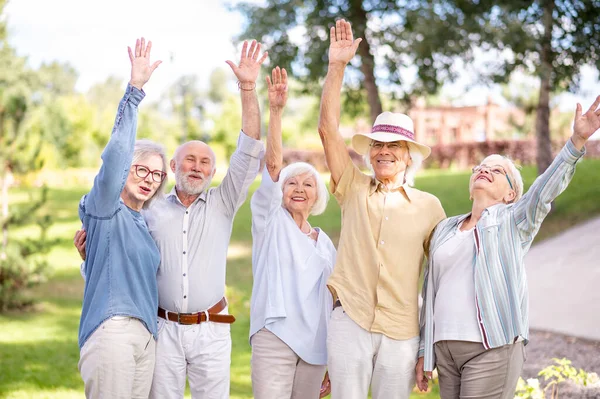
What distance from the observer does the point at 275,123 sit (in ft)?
13.0

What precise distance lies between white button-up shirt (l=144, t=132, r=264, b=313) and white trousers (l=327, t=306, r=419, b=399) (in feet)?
2.39

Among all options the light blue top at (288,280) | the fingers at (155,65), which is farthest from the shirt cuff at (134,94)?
the light blue top at (288,280)

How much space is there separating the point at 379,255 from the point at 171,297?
3.49 feet

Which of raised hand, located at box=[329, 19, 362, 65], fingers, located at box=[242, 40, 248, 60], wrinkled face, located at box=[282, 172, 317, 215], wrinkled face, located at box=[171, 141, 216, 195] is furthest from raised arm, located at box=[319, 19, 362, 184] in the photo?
wrinkled face, located at box=[171, 141, 216, 195]

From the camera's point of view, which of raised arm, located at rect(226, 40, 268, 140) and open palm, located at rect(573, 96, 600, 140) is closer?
open palm, located at rect(573, 96, 600, 140)

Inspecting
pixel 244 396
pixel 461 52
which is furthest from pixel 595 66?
pixel 244 396

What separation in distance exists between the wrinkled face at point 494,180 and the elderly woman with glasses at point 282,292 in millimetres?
933

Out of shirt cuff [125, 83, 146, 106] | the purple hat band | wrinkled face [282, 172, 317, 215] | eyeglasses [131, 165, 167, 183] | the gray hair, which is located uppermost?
shirt cuff [125, 83, 146, 106]

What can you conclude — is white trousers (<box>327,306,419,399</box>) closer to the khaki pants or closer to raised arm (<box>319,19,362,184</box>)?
the khaki pants

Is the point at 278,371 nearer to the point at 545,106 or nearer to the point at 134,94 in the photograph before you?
the point at 134,94

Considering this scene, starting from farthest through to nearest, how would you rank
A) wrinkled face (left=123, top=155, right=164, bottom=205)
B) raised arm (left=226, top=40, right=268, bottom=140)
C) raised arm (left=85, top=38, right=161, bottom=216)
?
1. raised arm (left=226, top=40, right=268, bottom=140)
2. wrinkled face (left=123, top=155, right=164, bottom=205)
3. raised arm (left=85, top=38, right=161, bottom=216)

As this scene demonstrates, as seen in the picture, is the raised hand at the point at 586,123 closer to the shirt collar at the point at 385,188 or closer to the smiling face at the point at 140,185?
the shirt collar at the point at 385,188

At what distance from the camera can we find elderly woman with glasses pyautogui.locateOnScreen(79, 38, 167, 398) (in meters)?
3.30

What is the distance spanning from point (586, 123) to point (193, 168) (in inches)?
76.3
